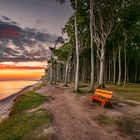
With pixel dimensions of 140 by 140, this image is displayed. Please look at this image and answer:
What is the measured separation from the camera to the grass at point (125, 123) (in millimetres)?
14117

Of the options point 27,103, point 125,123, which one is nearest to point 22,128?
point 125,123

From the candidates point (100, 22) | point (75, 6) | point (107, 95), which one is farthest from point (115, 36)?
point (107, 95)

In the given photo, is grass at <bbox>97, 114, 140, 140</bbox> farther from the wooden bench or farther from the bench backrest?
the bench backrest

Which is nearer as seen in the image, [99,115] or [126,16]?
[99,115]

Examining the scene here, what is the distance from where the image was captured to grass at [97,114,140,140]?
1412cm

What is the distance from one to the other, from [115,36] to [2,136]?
50999 mm

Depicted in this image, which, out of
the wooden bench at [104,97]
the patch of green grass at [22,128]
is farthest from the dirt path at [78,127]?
the wooden bench at [104,97]

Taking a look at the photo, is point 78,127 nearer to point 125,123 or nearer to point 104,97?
point 125,123

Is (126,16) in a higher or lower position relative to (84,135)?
higher

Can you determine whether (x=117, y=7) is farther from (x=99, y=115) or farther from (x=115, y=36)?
(x=99, y=115)

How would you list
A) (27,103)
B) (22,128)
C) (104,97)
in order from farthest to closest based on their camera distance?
1. (27,103)
2. (104,97)
3. (22,128)

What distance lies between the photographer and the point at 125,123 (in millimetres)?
16031

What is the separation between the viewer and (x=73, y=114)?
19.1m

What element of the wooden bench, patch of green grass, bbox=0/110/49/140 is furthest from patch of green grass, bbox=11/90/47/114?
patch of green grass, bbox=0/110/49/140
